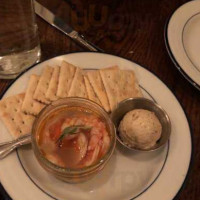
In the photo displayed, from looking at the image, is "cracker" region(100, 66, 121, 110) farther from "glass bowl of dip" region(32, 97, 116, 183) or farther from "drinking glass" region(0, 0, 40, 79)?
"drinking glass" region(0, 0, 40, 79)

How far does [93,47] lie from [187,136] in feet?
1.58

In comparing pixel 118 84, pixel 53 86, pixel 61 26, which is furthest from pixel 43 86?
pixel 61 26

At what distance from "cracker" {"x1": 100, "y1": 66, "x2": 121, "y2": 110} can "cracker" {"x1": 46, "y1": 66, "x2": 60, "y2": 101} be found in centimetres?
15

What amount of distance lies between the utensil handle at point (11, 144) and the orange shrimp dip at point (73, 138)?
35 millimetres

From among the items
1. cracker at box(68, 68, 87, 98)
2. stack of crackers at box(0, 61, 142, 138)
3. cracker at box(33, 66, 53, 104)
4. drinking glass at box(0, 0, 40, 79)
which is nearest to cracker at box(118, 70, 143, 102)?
stack of crackers at box(0, 61, 142, 138)

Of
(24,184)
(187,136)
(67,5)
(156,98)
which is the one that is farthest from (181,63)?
(24,184)

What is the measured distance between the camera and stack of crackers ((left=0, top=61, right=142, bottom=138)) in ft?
3.10

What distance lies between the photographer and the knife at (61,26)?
121cm

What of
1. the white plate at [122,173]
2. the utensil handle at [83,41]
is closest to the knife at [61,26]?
the utensil handle at [83,41]

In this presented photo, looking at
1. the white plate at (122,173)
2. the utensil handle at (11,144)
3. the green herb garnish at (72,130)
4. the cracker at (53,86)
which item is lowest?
the white plate at (122,173)

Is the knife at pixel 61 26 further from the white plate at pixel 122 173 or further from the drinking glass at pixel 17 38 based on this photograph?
the white plate at pixel 122 173

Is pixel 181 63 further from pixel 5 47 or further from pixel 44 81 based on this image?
pixel 5 47

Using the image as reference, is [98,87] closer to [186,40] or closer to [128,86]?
[128,86]

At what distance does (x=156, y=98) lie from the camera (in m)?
1.06
